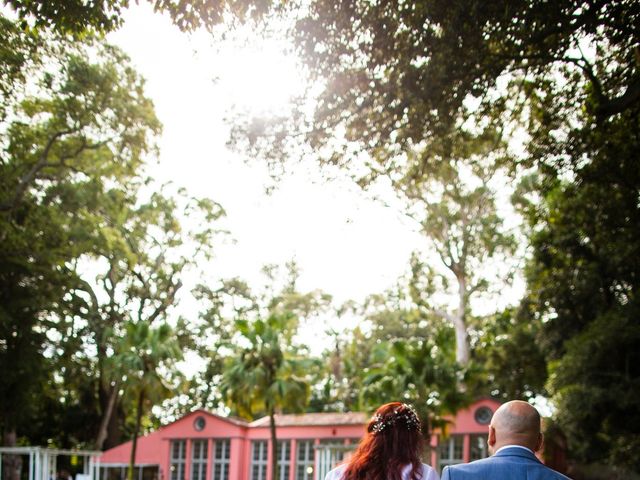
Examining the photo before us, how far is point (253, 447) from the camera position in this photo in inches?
1341

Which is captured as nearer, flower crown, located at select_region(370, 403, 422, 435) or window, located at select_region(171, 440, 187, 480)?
flower crown, located at select_region(370, 403, 422, 435)

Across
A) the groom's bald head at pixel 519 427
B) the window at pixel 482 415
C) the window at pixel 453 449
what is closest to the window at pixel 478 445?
the window at pixel 453 449

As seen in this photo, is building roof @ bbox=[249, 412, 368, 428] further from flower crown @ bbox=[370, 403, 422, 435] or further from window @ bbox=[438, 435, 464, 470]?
flower crown @ bbox=[370, 403, 422, 435]

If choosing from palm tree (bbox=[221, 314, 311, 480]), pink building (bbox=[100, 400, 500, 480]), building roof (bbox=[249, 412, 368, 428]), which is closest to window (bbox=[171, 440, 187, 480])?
pink building (bbox=[100, 400, 500, 480])

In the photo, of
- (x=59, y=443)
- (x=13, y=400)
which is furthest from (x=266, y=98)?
(x=59, y=443)

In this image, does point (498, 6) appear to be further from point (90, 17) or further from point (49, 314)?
point (49, 314)

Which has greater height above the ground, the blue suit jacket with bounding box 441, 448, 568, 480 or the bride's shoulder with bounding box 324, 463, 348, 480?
the blue suit jacket with bounding box 441, 448, 568, 480

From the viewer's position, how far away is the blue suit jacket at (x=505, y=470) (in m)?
3.62

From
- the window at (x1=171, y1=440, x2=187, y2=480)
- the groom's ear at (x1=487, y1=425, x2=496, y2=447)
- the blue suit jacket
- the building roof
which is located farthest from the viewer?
the window at (x1=171, y1=440, x2=187, y2=480)

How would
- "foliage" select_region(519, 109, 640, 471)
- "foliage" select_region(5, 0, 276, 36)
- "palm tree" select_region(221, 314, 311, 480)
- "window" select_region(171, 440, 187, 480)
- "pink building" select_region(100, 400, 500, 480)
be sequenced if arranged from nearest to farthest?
"foliage" select_region(5, 0, 276, 36), "foliage" select_region(519, 109, 640, 471), "palm tree" select_region(221, 314, 311, 480), "pink building" select_region(100, 400, 500, 480), "window" select_region(171, 440, 187, 480)

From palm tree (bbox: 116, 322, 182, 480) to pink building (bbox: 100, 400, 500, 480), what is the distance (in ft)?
15.7

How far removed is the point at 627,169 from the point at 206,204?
25.2 metres

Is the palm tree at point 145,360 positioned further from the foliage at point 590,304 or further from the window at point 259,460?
the foliage at point 590,304

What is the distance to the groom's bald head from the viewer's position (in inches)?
148
